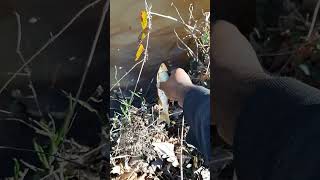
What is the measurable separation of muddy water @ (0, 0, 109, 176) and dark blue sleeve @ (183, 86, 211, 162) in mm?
287

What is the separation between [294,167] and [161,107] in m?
0.85

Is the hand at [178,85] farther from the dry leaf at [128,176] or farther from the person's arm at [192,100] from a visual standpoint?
the dry leaf at [128,176]

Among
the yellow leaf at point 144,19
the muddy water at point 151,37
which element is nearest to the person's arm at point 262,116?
the muddy water at point 151,37

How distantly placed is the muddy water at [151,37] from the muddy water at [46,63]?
44 mm

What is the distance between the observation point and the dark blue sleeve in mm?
1864

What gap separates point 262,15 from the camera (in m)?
1.93

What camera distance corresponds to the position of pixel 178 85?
6.18ft

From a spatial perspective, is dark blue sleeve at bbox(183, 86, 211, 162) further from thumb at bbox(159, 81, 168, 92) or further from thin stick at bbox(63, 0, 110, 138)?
thin stick at bbox(63, 0, 110, 138)

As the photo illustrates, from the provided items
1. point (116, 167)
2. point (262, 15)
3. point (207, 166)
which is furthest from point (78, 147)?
point (262, 15)

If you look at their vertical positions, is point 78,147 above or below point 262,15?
below

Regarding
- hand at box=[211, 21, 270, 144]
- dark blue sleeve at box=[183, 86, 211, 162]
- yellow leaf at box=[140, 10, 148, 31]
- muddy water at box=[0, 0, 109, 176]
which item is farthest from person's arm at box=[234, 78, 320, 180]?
muddy water at box=[0, 0, 109, 176]

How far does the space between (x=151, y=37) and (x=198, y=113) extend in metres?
0.29

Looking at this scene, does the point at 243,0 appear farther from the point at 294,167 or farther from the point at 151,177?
the point at 294,167

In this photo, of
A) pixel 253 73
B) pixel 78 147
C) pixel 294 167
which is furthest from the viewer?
pixel 78 147
